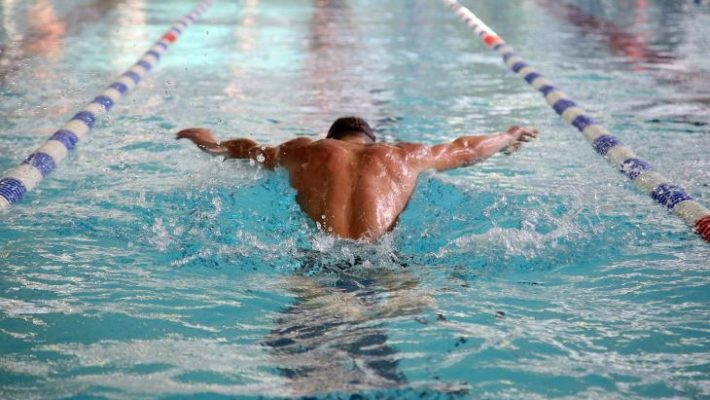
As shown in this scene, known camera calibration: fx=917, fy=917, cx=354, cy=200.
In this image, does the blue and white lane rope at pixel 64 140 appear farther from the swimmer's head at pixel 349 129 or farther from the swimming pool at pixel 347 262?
the swimmer's head at pixel 349 129

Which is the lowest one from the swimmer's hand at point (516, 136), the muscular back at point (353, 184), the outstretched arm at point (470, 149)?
the swimmer's hand at point (516, 136)

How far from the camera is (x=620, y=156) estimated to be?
4.99 m

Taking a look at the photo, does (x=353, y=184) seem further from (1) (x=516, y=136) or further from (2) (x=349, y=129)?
(1) (x=516, y=136)

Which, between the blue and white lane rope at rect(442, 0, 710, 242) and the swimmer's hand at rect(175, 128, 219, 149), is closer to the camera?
the blue and white lane rope at rect(442, 0, 710, 242)

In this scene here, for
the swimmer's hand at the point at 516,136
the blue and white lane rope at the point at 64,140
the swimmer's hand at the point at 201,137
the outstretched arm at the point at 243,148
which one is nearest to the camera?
the outstretched arm at the point at 243,148

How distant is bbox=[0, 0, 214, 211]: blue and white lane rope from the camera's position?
412cm

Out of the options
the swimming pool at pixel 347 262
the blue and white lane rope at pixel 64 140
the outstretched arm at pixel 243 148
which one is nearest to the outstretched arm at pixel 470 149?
the swimming pool at pixel 347 262

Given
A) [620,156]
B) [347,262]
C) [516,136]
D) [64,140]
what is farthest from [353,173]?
[64,140]

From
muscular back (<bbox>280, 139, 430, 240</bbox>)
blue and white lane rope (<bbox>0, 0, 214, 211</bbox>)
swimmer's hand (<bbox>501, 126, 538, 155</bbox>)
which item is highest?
muscular back (<bbox>280, 139, 430, 240</bbox>)

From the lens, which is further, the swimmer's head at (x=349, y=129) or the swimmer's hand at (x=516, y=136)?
the swimmer's hand at (x=516, y=136)

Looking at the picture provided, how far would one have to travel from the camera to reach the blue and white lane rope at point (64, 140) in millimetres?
4121

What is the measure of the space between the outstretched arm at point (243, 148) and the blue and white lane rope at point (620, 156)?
161cm

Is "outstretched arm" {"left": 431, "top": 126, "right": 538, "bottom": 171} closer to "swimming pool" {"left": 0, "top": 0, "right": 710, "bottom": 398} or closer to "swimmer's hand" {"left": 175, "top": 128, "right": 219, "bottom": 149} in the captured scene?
"swimming pool" {"left": 0, "top": 0, "right": 710, "bottom": 398}

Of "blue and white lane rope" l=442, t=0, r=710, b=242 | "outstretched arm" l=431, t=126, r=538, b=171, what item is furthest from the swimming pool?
"outstretched arm" l=431, t=126, r=538, b=171
